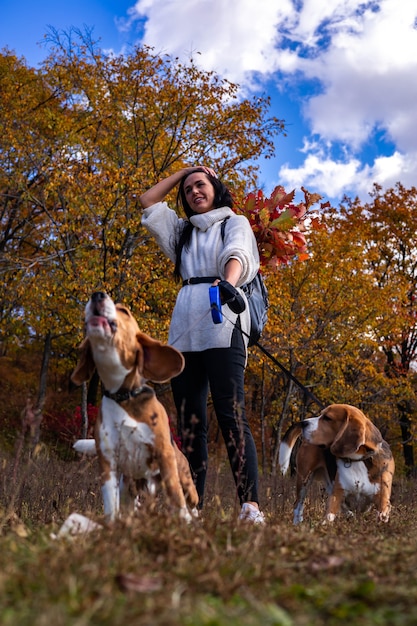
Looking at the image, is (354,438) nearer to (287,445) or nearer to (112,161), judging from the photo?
(287,445)

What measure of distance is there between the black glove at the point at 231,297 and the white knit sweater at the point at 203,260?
0.51ft

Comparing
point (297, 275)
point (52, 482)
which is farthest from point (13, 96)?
point (52, 482)

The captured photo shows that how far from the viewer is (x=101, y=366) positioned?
343cm

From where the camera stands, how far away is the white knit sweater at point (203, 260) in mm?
4574

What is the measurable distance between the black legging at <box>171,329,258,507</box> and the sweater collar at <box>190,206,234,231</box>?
32.6 inches

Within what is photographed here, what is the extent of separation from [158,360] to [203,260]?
1.36 m

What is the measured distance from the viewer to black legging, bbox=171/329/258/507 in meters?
4.47

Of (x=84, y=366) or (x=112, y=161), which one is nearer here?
(x=84, y=366)

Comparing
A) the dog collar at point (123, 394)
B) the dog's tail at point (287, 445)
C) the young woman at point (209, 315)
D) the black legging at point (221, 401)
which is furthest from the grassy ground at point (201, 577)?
the dog's tail at point (287, 445)

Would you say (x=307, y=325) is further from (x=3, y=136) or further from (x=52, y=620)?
(x=52, y=620)

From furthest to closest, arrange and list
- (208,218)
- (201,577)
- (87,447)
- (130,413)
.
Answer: (208,218) < (87,447) < (130,413) < (201,577)

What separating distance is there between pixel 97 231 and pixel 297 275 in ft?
19.9

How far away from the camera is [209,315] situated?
4.59m

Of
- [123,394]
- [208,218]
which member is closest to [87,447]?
[123,394]
